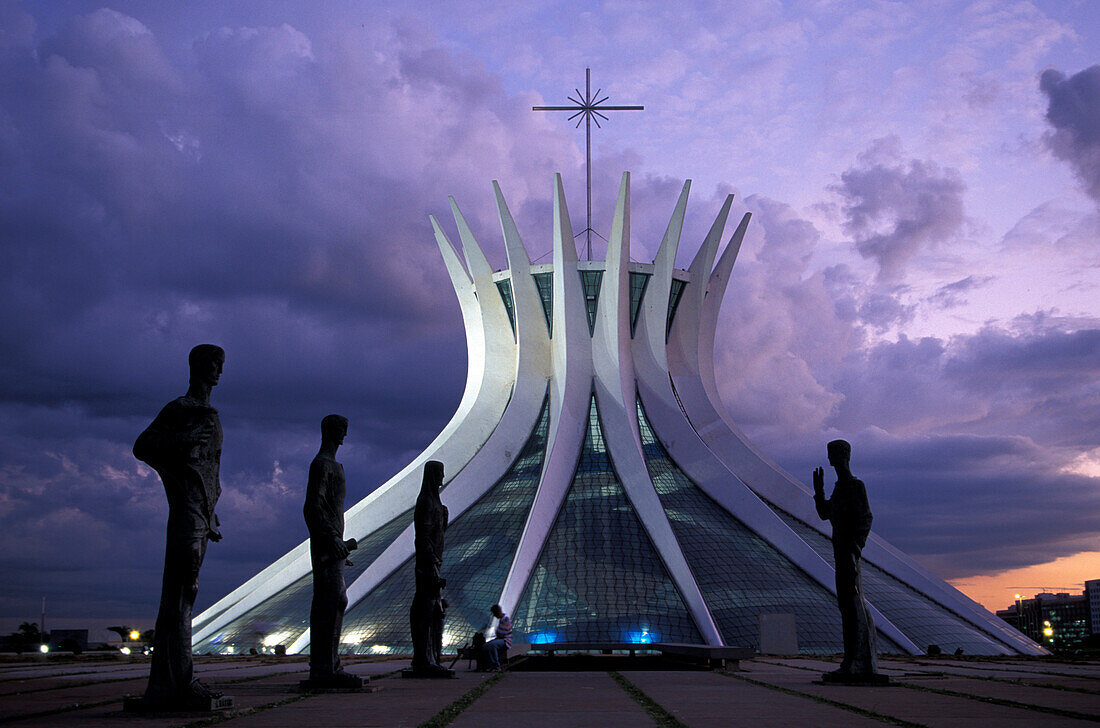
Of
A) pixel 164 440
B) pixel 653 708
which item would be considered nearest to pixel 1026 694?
pixel 653 708

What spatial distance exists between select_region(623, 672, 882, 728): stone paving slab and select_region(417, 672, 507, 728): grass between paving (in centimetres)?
160

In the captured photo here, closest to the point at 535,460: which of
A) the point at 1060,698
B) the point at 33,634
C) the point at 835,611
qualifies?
the point at 835,611

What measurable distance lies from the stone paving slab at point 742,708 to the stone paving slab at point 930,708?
344 millimetres

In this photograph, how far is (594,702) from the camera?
7895 millimetres

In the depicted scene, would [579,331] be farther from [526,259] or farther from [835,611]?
[835,611]

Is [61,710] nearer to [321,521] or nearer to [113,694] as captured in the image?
[113,694]

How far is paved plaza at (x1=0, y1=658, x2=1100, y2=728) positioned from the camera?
635 centimetres

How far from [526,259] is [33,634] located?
28372 millimetres

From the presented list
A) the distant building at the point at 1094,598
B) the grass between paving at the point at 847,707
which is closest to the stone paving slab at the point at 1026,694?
the grass between paving at the point at 847,707

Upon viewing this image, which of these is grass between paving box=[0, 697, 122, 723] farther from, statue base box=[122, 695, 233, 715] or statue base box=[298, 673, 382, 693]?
statue base box=[298, 673, 382, 693]

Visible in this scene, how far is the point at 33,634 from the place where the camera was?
135 ft

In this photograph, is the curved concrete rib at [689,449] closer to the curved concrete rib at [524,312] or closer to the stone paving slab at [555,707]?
the curved concrete rib at [524,312]

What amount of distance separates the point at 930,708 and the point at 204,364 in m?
6.44

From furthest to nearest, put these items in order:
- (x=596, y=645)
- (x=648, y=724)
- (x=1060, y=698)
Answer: (x=596, y=645) < (x=1060, y=698) < (x=648, y=724)
